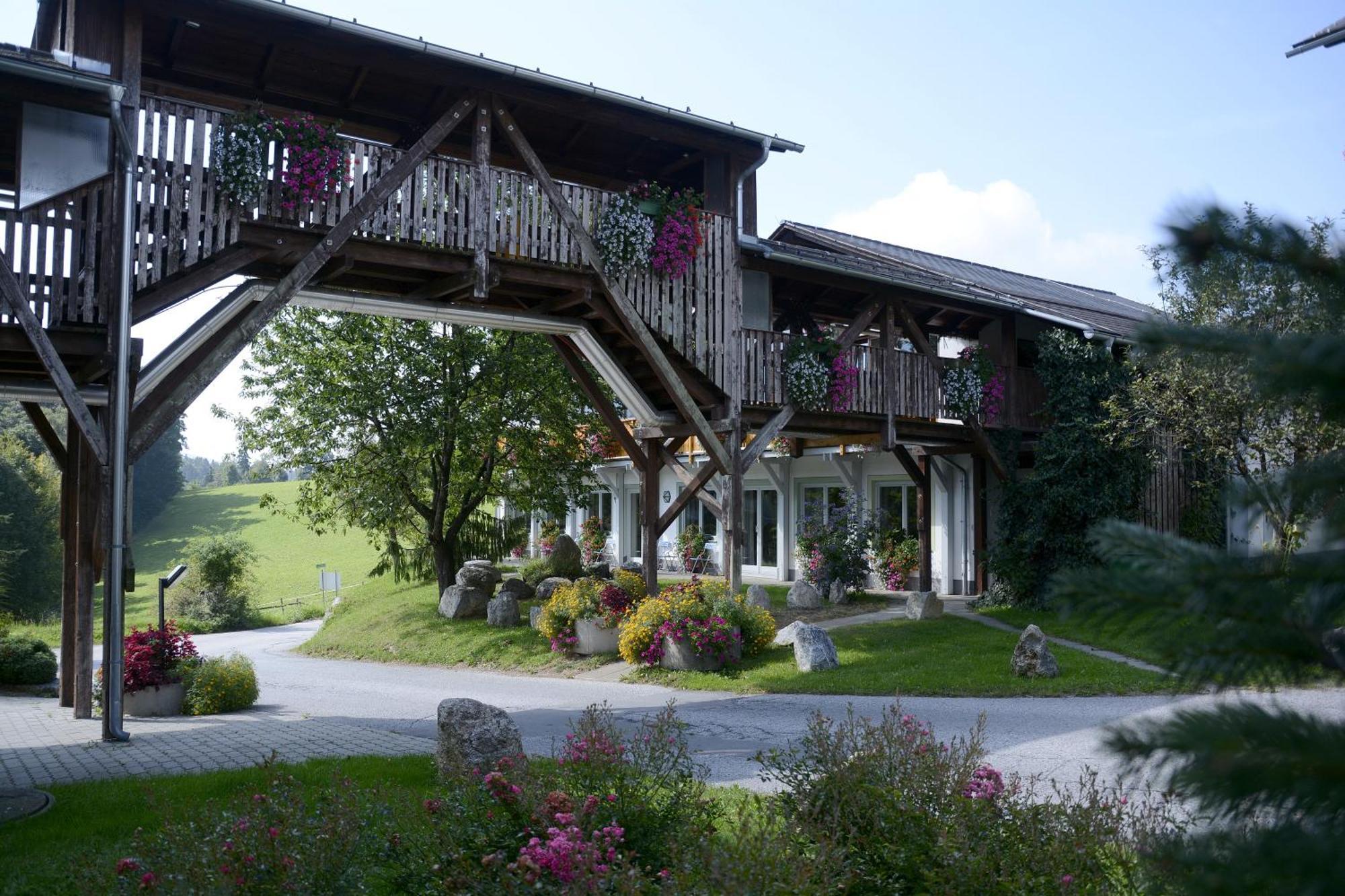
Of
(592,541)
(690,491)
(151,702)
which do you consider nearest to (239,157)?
(151,702)

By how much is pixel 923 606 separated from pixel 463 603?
951 cm

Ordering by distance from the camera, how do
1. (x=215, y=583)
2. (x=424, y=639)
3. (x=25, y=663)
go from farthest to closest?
1. (x=215, y=583)
2. (x=424, y=639)
3. (x=25, y=663)

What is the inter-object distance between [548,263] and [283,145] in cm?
350

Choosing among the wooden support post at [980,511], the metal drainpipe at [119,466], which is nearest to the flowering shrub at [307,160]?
the metal drainpipe at [119,466]

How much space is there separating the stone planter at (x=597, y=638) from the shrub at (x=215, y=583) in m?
17.2

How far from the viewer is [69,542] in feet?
45.7

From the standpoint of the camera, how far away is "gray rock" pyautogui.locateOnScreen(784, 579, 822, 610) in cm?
2069

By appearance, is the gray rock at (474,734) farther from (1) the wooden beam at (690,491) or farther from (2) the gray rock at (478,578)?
(2) the gray rock at (478,578)

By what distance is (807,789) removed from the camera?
A: 17.6 feet

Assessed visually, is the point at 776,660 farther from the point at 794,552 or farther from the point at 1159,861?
the point at 1159,861

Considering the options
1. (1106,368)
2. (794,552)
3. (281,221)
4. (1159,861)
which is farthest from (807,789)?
(794,552)

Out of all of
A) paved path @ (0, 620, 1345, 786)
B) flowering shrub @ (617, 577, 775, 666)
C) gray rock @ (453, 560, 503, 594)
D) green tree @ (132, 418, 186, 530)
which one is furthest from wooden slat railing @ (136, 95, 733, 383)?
green tree @ (132, 418, 186, 530)

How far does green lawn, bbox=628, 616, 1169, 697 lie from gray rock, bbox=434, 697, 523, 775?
20.2 feet

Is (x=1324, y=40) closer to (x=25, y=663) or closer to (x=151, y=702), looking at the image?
(x=151, y=702)
